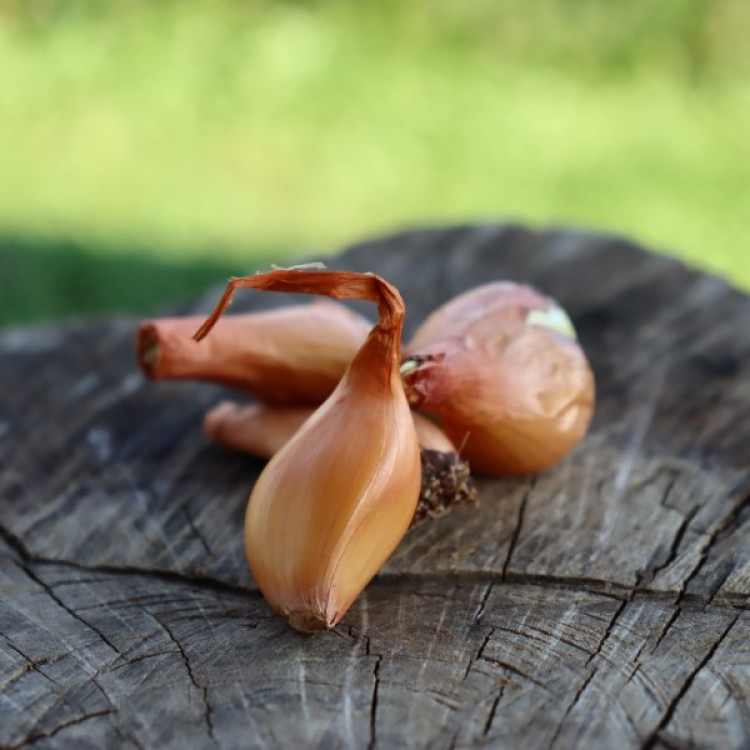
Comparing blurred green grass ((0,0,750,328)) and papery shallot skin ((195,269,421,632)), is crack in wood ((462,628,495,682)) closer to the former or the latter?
papery shallot skin ((195,269,421,632))

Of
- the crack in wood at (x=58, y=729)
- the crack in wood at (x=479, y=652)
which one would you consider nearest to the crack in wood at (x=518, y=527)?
the crack in wood at (x=479, y=652)

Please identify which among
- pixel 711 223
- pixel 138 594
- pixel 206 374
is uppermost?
pixel 206 374

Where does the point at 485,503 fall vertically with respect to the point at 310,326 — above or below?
below

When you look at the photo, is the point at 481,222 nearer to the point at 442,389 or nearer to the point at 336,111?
the point at 442,389

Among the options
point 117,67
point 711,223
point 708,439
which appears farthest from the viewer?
point 117,67

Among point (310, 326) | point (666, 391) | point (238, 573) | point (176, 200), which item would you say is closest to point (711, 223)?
point (176, 200)

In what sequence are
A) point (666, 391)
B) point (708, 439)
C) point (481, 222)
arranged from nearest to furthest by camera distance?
point (708, 439), point (666, 391), point (481, 222)

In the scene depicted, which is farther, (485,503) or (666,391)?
(666,391)
